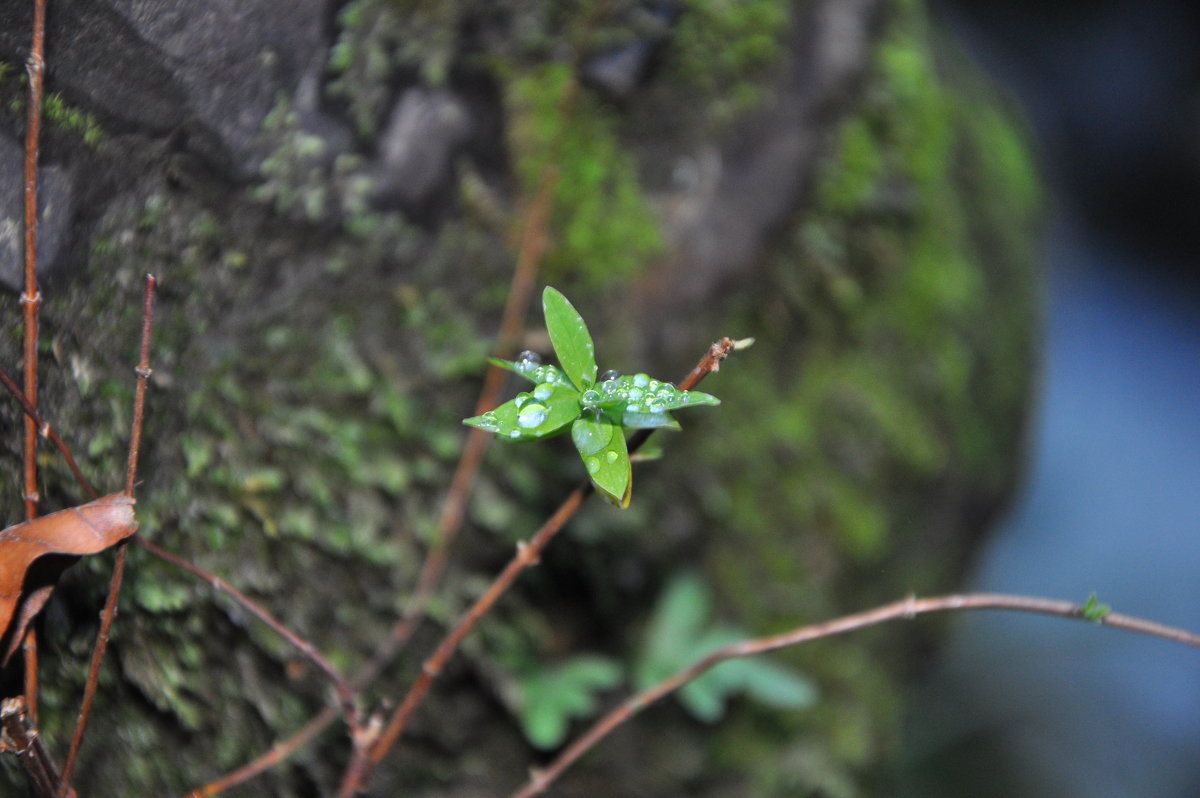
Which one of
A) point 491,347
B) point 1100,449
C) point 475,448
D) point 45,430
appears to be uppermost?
point 1100,449

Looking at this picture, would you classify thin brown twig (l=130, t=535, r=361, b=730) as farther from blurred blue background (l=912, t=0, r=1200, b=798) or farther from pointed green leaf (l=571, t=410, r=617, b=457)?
blurred blue background (l=912, t=0, r=1200, b=798)

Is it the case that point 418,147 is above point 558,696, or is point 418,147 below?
above

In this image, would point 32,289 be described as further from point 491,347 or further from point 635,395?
point 491,347

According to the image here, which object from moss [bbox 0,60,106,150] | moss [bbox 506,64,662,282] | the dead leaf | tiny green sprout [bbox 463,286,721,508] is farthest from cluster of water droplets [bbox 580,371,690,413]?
moss [bbox 506,64,662,282]

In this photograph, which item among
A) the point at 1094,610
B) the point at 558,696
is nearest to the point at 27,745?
the point at 558,696

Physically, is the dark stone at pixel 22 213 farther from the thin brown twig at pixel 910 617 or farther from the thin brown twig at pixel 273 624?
the thin brown twig at pixel 910 617

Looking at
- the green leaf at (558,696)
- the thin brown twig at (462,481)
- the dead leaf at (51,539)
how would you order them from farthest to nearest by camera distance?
the green leaf at (558,696)
the thin brown twig at (462,481)
the dead leaf at (51,539)

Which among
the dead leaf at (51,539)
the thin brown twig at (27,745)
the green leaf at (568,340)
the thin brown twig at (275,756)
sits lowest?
the thin brown twig at (27,745)

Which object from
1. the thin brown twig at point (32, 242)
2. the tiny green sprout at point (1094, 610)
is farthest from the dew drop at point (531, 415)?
the tiny green sprout at point (1094, 610)

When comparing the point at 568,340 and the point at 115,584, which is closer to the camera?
the point at 568,340
